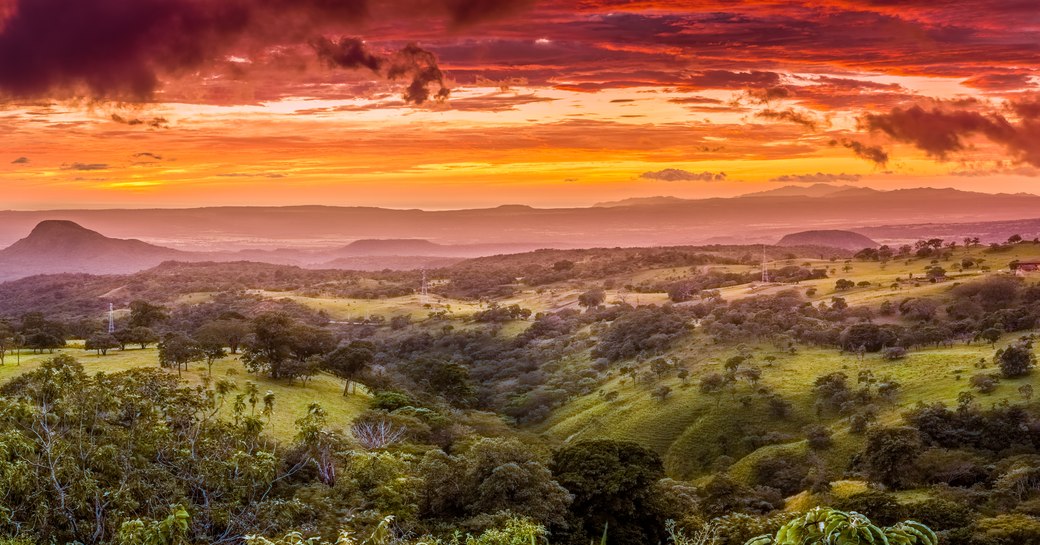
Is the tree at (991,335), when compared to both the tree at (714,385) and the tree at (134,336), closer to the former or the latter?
the tree at (714,385)

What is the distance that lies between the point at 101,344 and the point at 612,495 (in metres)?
52.5

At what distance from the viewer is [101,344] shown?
72.2m

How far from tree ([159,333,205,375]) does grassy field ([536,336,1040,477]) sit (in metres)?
33.1

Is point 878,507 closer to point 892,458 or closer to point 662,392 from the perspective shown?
point 892,458

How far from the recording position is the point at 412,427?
52.8 meters

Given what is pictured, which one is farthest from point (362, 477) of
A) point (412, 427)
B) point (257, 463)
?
point (412, 427)

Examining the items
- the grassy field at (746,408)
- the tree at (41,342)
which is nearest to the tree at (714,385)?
the grassy field at (746,408)

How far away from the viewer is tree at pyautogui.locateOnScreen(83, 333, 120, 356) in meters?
71.8

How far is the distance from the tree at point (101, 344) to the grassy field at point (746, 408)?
41457 millimetres

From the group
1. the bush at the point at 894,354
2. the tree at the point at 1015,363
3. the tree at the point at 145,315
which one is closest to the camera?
the tree at the point at 1015,363

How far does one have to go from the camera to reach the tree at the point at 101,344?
71.8 m

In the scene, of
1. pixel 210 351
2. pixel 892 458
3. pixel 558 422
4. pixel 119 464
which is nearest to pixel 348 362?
pixel 210 351

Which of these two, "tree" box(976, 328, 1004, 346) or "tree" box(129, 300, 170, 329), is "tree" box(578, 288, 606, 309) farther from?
"tree" box(129, 300, 170, 329)

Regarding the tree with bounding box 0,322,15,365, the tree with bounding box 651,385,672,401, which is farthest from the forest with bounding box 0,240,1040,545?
the tree with bounding box 0,322,15,365
